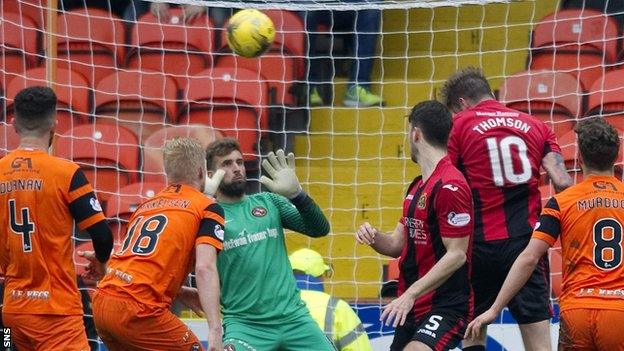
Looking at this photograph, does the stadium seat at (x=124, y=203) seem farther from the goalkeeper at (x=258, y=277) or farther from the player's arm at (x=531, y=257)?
the player's arm at (x=531, y=257)

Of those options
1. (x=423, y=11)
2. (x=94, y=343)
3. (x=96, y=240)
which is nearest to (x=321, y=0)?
(x=423, y=11)

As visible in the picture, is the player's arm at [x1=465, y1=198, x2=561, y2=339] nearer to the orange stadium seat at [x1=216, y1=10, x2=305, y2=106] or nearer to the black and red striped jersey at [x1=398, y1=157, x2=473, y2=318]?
the black and red striped jersey at [x1=398, y1=157, x2=473, y2=318]

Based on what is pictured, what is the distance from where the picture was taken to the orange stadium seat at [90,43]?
11094 millimetres

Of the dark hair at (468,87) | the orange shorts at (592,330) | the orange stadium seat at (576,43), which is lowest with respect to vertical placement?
the orange shorts at (592,330)

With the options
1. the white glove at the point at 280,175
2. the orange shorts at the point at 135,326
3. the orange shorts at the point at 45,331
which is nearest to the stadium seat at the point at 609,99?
the white glove at the point at 280,175

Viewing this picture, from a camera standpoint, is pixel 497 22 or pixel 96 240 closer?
pixel 96 240

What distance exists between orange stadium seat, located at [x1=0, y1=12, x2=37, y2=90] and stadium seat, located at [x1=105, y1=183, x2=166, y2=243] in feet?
4.93

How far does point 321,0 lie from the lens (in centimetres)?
1032

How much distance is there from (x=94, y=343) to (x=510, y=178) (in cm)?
345

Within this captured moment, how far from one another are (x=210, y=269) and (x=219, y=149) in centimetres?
118

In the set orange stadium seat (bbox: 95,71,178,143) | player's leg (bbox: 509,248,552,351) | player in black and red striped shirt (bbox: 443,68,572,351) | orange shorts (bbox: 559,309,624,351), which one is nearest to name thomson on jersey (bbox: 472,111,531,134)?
player in black and red striped shirt (bbox: 443,68,572,351)

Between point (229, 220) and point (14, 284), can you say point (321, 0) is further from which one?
point (14, 284)

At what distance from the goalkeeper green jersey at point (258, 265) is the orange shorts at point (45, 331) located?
1.04 meters

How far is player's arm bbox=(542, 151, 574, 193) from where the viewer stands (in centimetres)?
733
